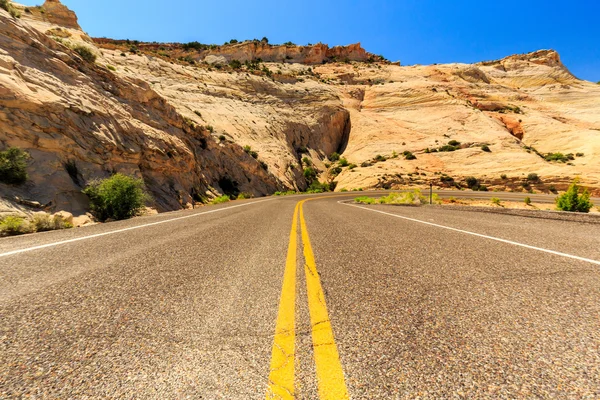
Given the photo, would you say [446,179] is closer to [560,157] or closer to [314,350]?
[560,157]

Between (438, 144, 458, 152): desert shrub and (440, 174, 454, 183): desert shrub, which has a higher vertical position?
(438, 144, 458, 152): desert shrub

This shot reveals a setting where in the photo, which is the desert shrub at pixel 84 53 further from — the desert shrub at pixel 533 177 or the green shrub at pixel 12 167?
the desert shrub at pixel 533 177

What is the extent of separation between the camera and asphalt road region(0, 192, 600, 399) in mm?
1482

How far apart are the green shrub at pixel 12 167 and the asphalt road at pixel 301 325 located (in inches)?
276

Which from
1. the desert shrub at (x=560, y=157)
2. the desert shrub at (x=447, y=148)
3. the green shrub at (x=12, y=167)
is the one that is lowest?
the green shrub at (x=12, y=167)

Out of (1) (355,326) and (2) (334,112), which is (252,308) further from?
(2) (334,112)

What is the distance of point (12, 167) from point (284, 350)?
39.4ft

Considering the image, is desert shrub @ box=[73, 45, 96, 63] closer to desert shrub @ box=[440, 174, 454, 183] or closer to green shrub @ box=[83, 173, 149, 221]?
green shrub @ box=[83, 173, 149, 221]

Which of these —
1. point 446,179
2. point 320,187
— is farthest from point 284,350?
point 446,179

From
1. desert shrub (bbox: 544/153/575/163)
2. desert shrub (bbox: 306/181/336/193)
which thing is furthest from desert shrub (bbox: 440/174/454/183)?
A: desert shrub (bbox: 306/181/336/193)

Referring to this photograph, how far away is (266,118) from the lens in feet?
160

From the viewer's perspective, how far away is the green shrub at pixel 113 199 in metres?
10.6

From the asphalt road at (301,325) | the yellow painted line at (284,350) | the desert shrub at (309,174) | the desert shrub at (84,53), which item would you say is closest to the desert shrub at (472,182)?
the desert shrub at (309,174)

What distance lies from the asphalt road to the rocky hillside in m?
9.31
